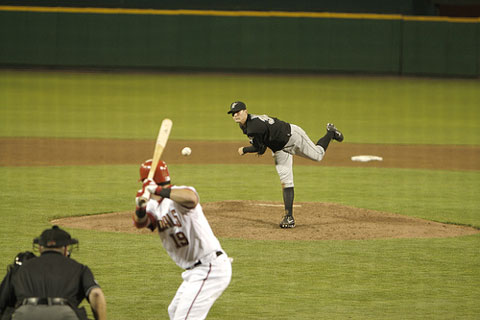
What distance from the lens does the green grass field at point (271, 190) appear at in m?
8.05

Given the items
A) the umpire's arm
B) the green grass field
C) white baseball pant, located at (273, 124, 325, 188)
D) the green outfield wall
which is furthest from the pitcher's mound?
the green outfield wall

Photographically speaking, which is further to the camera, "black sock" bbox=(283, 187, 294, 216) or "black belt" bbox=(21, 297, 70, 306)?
"black sock" bbox=(283, 187, 294, 216)

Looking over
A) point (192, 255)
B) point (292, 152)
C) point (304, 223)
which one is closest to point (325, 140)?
point (292, 152)

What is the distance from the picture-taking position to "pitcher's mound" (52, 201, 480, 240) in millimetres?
10727

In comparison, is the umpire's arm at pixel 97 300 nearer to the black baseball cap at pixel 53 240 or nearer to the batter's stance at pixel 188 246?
the black baseball cap at pixel 53 240

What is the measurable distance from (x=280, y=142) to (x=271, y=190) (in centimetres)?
401

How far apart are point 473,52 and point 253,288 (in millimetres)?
27170

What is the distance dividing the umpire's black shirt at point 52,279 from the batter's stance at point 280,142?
5.39m

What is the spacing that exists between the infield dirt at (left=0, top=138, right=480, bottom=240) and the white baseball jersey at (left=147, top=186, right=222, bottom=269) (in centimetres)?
475

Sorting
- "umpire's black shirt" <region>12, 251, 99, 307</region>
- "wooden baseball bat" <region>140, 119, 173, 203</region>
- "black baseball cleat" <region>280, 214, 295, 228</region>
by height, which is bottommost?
"black baseball cleat" <region>280, 214, 295, 228</region>

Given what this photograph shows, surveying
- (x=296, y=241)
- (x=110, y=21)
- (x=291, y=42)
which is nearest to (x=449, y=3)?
(x=291, y=42)

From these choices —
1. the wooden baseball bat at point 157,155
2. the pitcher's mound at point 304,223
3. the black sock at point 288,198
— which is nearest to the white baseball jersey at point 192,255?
the wooden baseball bat at point 157,155

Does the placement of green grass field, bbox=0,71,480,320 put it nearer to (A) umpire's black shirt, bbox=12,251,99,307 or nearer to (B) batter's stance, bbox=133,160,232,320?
(B) batter's stance, bbox=133,160,232,320

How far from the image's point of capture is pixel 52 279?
4.75m
